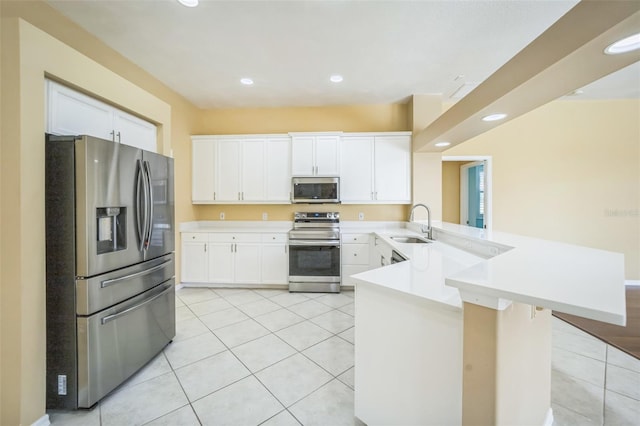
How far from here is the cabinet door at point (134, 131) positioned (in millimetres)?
2256

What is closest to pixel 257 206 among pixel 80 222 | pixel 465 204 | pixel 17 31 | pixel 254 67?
pixel 254 67

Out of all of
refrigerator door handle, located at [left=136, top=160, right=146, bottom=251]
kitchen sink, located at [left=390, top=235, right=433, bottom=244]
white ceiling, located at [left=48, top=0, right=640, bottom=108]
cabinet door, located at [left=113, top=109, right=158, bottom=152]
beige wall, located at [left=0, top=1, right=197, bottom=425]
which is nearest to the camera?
beige wall, located at [left=0, top=1, right=197, bottom=425]

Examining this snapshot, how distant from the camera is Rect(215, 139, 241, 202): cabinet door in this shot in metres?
4.07

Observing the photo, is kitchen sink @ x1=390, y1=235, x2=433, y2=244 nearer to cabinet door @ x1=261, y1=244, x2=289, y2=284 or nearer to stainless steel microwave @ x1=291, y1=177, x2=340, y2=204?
stainless steel microwave @ x1=291, y1=177, x2=340, y2=204

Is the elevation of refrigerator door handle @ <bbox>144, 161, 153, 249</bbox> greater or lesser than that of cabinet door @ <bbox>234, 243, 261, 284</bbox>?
greater

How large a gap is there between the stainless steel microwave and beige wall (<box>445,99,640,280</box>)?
7.01ft

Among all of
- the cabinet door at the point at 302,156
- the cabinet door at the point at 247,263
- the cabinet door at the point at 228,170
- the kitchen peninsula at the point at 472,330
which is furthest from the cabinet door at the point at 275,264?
the kitchen peninsula at the point at 472,330

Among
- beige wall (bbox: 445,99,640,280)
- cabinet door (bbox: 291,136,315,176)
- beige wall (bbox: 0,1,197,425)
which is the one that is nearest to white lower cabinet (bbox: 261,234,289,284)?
cabinet door (bbox: 291,136,315,176)

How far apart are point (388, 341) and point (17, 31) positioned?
2579 millimetres

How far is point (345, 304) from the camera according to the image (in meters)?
3.27

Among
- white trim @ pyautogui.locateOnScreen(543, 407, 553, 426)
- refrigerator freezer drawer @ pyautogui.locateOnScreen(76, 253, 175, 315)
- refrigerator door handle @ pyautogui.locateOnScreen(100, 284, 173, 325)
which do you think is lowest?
white trim @ pyautogui.locateOnScreen(543, 407, 553, 426)

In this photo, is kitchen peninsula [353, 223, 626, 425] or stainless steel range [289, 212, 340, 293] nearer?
kitchen peninsula [353, 223, 626, 425]

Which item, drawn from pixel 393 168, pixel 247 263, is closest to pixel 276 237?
pixel 247 263

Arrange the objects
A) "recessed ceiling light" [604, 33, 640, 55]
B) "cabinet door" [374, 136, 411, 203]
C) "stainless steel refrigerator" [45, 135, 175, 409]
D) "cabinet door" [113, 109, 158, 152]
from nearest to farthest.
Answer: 1. "recessed ceiling light" [604, 33, 640, 55]
2. "stainless steel refrigerator" [45, 135, 175, 409]
3. "cabinet door" [113, 109, 158, 152]
4. "cabinet door" [374, 136, 411, 203]
